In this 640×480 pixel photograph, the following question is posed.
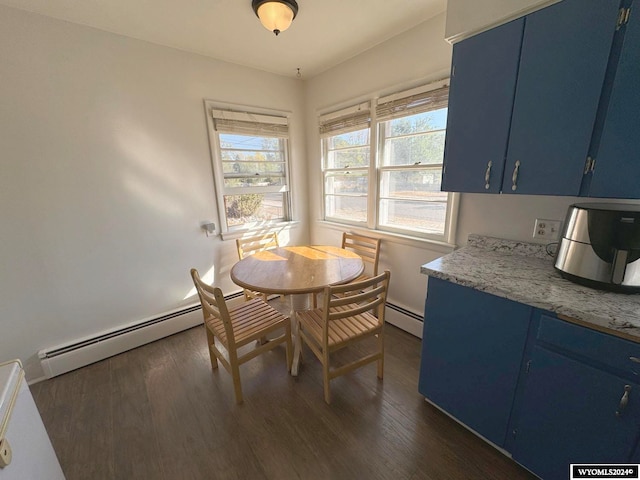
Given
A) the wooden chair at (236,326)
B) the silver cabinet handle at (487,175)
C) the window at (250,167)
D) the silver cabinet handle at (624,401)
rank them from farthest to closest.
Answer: the window at (250,167) → the wooden chair at (236,326) → the silver cabinet handle at (487,175) → the silver cabinet handle at (624,401)

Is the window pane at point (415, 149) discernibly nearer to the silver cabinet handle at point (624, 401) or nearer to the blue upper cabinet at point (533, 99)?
the blue upper cabinet at point (533, 99)

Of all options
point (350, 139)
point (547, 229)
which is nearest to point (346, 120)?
point (350, 139)

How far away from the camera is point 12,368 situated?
81cm

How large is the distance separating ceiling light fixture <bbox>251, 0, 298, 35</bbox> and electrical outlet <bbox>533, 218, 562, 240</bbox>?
1.90 m

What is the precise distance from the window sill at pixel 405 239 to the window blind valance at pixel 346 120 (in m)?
0.96

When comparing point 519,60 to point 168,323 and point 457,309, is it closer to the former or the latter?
point 457,309

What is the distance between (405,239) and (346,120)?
4.20 ft

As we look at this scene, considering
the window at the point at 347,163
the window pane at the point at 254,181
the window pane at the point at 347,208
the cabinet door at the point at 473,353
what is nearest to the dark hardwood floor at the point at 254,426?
the cabinet door at the point at 473,353

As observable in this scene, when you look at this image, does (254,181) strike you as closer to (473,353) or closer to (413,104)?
(413,104)

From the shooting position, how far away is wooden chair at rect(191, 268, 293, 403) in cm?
150

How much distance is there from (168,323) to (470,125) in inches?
109

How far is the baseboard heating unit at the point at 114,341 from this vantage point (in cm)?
191

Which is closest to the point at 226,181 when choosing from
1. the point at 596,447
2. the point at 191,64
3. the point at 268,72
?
the point at 191,64

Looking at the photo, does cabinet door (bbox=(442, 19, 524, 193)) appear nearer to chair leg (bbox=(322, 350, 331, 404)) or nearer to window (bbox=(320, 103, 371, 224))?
window (bbox=(320, 103, 371, 224))
